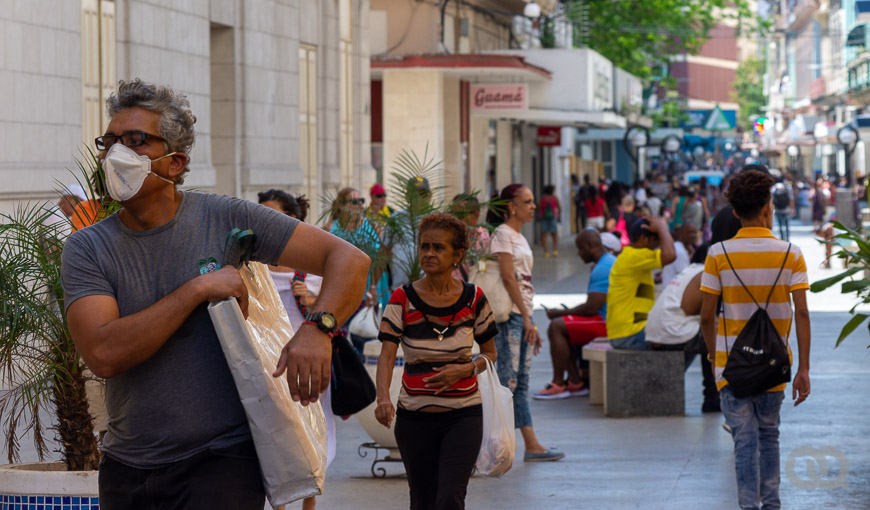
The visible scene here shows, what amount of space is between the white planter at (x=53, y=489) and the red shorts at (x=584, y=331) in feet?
22.7

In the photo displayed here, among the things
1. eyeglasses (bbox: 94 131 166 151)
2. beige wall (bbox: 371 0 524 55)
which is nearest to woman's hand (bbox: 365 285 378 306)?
eyeglasses (bbox: 94 131 166 151)

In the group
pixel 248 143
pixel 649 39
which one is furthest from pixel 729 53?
pixel 248 143

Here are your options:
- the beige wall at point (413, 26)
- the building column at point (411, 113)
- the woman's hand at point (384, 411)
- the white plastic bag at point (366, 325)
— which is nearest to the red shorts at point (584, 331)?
the white plastic bag at point (366, 325)

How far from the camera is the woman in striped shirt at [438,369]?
5.61 m

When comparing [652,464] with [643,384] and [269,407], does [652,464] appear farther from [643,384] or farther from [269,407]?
[269,407]

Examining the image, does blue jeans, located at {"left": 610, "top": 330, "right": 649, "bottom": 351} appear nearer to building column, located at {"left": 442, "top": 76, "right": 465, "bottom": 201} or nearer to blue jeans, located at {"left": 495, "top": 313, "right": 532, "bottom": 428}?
blue jeans, located at {"left": 495, "top": 313, "right": 532, "bottom": 428}

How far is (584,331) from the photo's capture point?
11.4 metres

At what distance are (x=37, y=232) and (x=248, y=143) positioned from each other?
33.9 ft

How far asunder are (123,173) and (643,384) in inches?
296

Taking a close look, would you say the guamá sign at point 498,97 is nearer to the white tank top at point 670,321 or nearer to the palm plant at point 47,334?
the white tank top at point 670,321

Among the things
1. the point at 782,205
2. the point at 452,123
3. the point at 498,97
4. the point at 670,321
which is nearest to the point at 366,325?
the point at 670,321

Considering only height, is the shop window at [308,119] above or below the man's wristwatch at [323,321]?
above

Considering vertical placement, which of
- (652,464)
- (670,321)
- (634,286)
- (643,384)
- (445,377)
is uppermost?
(634,286)

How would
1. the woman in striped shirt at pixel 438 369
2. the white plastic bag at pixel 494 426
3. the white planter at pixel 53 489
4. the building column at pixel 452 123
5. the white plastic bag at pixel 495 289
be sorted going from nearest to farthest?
1. the white planter at pixel 53 489
2. the woman in striped shirt at pixel 438 369
3. the white plastic bag at pixel 494 426
4. the white plastic bag at pixel 495 289
5. the building column at pixel 452 123
